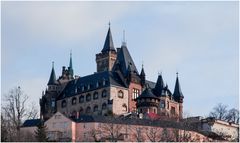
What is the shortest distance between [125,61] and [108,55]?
44.3 ft

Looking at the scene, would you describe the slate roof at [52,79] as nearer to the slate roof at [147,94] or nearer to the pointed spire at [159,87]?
the pointed spire at [159,87]

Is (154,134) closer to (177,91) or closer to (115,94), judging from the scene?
(115,94)

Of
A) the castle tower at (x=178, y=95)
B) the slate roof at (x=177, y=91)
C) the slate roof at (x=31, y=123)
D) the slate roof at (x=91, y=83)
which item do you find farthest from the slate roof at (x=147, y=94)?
the slate roof at (x=31, y=123)

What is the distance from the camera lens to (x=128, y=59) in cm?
10319

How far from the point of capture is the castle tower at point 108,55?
11500 centimetres

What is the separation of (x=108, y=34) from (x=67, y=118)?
39.2 meters

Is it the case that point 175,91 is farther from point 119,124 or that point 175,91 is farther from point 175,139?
point 175,139

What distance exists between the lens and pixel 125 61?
102062mm

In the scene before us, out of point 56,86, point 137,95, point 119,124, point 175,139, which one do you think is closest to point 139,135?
point 119,124

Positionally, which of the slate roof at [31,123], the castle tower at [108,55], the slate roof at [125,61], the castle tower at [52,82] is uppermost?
the castle tower at [108,55]

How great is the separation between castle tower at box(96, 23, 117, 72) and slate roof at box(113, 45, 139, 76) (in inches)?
383

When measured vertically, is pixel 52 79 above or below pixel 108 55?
below

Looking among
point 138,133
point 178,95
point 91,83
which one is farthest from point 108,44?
point 138,133

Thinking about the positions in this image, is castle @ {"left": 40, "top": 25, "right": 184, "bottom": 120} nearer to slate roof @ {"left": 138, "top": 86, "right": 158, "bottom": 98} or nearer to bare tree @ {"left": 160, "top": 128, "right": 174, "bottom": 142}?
slate roof @ {"left": 138, "top": 86, "right": 158, "bottom": 98}
